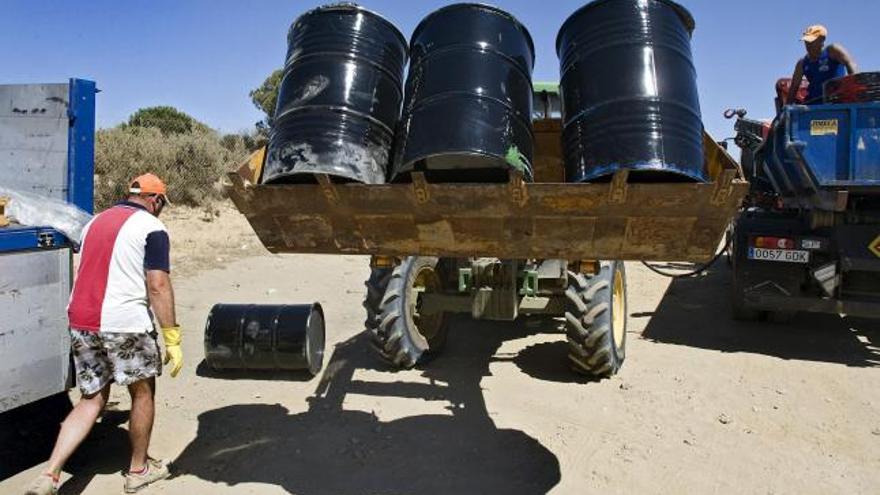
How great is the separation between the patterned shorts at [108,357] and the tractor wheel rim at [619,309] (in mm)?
3942

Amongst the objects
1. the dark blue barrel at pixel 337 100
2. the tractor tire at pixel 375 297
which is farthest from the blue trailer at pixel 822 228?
the dark blue barrel at pixel 337 100

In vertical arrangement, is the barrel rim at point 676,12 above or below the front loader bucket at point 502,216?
above

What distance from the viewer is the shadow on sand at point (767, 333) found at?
22.5 ft

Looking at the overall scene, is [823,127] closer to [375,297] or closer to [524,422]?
[524,422]

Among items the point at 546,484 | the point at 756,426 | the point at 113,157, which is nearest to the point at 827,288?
the point at 756,426

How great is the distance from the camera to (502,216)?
299cm

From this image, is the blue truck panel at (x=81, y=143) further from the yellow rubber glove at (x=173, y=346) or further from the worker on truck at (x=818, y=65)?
the worker on truck at (x=818, y=65)

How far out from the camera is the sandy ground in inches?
157

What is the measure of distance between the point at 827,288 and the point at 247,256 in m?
9.48

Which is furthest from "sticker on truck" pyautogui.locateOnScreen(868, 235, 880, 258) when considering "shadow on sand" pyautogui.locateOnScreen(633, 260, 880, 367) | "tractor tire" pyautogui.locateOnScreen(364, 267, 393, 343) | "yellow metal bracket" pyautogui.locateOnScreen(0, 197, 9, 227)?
"yellow metal bracket" pyautogui.locateOnScreen(0, 197, 9, 227)

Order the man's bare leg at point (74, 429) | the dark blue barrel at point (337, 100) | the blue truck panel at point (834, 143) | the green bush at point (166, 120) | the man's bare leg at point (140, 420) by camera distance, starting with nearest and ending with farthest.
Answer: the dark blue barrel at point (337, 100) < the man's bare leg at point (74, 429) < the man's bare leg at point (140, 420) < the blue truck panel at point (834, 143) < the green bush at point (166, 120)

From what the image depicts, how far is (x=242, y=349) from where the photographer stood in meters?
5.85

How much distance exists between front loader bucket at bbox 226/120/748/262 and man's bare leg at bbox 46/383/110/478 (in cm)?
148

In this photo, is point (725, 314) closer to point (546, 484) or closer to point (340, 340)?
point (340, 340)
